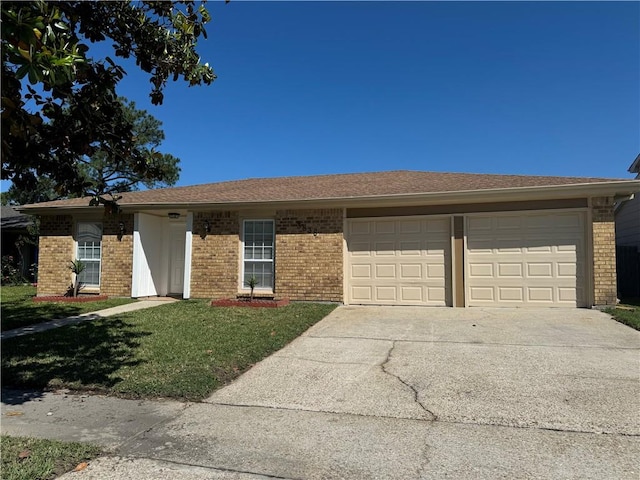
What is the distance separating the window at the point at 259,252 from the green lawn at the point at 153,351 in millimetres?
2399

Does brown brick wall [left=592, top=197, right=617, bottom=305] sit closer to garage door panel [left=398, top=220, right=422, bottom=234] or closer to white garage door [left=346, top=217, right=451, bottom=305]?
white garage door [left=346, top=217, right=451, bottom=305]

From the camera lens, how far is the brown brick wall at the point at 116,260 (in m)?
13.1

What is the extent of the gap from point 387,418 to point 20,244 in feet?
67.6

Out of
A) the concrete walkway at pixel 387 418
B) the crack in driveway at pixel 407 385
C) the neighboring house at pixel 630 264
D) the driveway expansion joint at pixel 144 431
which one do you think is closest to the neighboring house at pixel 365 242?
the concrete walkway at pixel 387 418

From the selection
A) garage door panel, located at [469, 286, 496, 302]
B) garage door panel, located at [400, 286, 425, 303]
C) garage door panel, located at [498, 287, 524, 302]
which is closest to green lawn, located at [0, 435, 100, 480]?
garage door panel, located at [400, 286, 425, 303]

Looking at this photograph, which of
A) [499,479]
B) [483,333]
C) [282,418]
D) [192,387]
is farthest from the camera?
[483,333]

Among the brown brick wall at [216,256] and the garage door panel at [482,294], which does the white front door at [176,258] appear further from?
the garage door panel at [482,294]

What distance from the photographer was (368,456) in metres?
3.42

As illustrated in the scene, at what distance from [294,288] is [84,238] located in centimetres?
674

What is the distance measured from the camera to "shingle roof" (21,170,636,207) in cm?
1105

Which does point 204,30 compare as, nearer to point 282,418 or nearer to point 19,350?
point 282,418

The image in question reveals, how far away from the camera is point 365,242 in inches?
460

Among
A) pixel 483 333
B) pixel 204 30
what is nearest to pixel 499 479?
pixel 483 333

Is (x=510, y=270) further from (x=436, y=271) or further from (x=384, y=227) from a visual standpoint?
(x=384, y=227)
